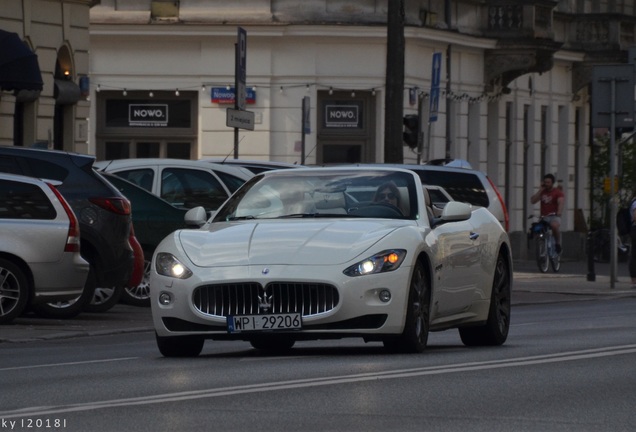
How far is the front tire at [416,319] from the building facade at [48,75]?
15805mm

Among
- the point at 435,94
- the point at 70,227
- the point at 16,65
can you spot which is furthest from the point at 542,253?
the point at 70,227

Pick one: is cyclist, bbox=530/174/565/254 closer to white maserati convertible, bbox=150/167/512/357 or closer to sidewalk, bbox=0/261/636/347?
sidewalk, bbox=0/261/636/347

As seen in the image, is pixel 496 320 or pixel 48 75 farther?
pixel 48 75

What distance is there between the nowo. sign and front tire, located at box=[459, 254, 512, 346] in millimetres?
28014

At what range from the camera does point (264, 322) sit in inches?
531

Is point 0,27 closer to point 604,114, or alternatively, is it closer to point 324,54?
point 604,114

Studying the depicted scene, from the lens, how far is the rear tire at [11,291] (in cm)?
1958

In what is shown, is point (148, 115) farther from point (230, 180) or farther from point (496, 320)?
point (496, 320)

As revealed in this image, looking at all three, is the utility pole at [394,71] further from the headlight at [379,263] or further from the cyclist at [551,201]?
the headlight at [379,263]

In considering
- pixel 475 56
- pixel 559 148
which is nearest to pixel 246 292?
pixel 475 56

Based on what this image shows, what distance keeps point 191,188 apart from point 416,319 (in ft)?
34.1

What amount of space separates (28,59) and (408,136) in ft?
21.1

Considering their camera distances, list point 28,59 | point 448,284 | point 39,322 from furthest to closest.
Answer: point 28,59 → point 39,322 → point 448,284

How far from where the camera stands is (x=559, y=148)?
184 ft
